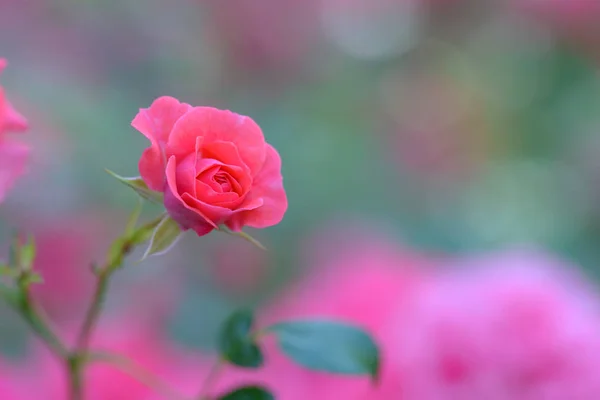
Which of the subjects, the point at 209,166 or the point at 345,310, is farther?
the point at 345,310

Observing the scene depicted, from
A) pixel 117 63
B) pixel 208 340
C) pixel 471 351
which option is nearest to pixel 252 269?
pixel 208 340

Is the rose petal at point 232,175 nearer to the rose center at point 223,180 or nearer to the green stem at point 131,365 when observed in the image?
the rose center at point 223,180

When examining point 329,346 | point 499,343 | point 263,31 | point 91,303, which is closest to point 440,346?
point 499,343

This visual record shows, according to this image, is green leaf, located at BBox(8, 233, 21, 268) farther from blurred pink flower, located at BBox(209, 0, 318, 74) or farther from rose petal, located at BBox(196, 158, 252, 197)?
blurred pink flower, located at BBox(209, 0, 318, 74)

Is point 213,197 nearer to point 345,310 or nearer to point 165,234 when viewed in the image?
point 165,234

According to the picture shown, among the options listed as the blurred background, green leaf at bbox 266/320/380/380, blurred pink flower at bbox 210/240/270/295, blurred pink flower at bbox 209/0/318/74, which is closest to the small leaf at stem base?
green leaf at bbox 266/320/380/380

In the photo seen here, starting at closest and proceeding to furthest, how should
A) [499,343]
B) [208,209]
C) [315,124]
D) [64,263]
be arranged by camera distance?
[208,209] → [499,343] → [64,263] → [315,124]

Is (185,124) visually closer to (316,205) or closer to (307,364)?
(307,364)
